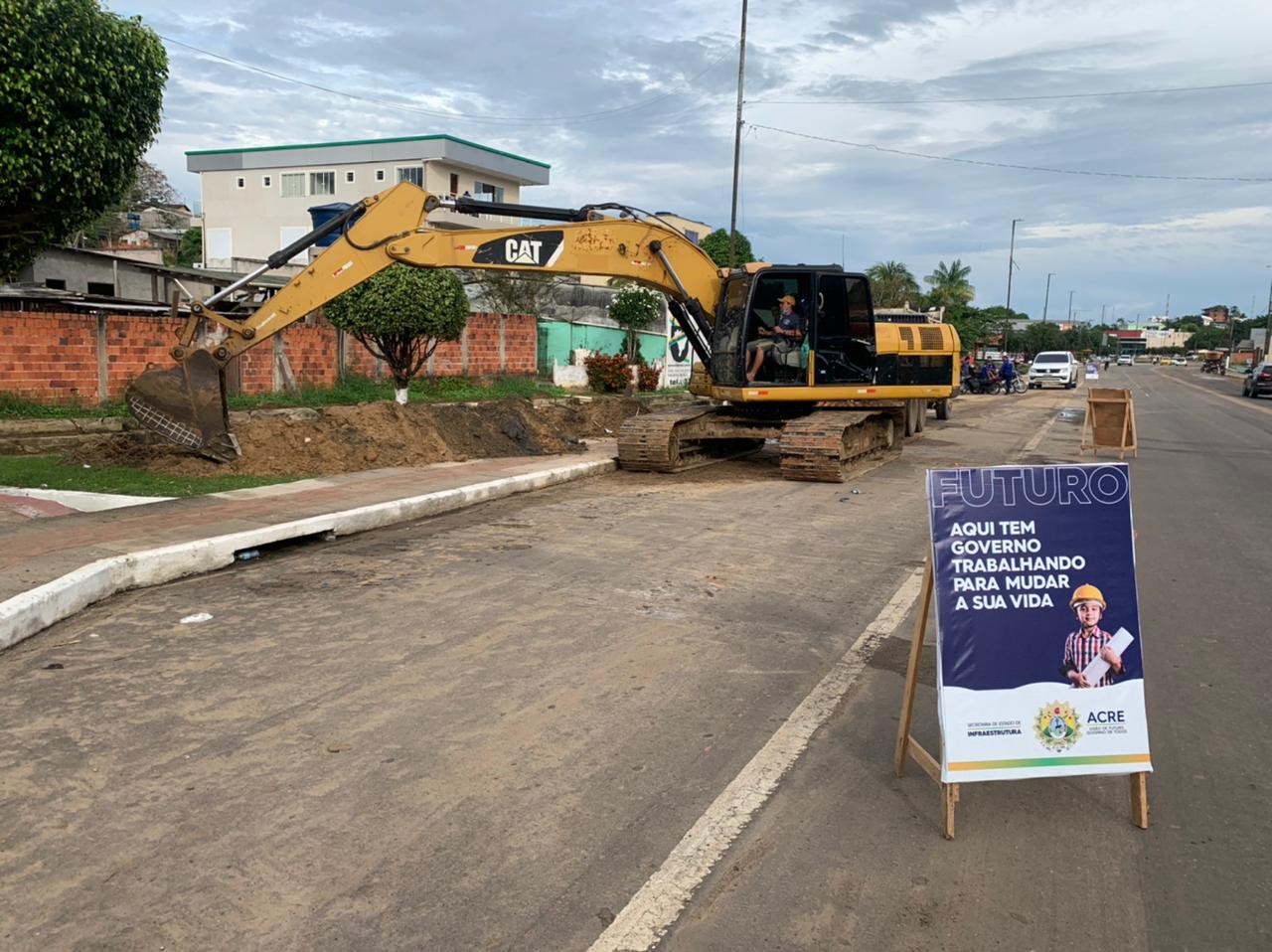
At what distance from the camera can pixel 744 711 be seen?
5035 millimetres

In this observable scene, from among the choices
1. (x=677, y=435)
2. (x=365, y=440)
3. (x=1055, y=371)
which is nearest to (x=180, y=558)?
(x=365, y=440)

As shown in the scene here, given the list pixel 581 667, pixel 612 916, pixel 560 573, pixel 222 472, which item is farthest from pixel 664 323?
pixel 612 916

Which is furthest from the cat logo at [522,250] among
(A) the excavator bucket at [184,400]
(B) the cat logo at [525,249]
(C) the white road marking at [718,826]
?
(C) the white road marking at [718,826]

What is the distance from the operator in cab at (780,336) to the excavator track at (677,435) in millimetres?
979

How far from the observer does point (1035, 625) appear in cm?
404

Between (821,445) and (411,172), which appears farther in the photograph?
(411,172)

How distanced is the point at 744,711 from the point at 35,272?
86.4 ft

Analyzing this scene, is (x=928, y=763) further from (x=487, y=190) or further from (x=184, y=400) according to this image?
(x=487, y=190)

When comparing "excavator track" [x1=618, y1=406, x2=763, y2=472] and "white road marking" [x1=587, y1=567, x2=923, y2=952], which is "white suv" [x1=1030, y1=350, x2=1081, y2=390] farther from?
"white road marking" [x1=587, y1=567, x2=923, y2=952]

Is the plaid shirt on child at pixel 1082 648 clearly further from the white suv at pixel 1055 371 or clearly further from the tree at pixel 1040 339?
the tree at pixel 1040 339

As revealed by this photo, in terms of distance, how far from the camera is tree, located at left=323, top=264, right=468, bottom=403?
17.6m

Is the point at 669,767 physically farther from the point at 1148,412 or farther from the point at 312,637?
the point at 1148,412

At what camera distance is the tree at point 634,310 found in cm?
2883

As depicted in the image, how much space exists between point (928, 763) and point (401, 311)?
1512 cm
